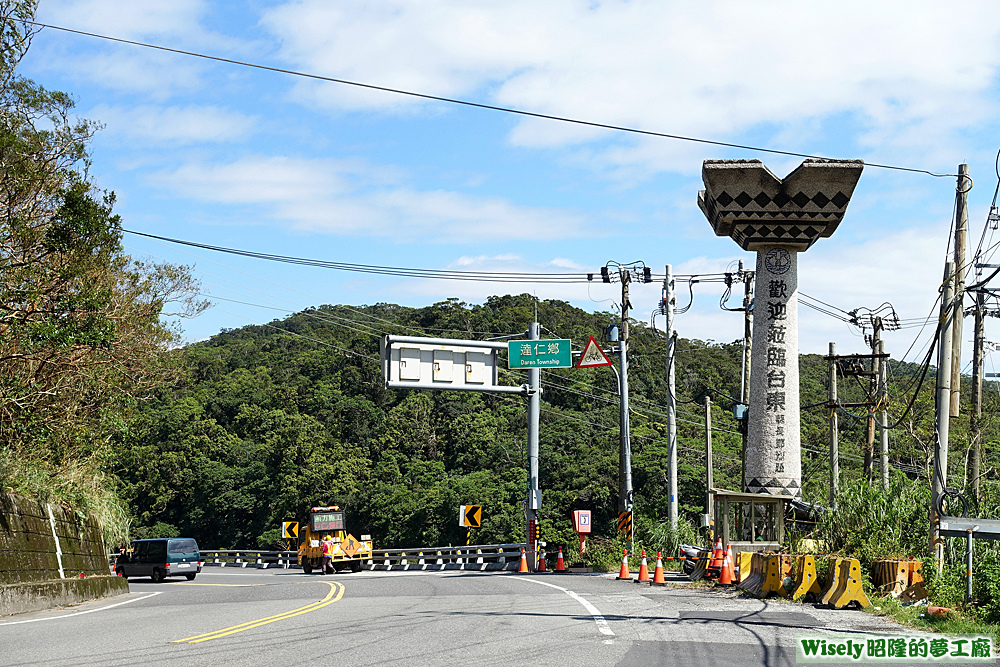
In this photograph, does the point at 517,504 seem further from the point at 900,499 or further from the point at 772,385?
the point at 900,499

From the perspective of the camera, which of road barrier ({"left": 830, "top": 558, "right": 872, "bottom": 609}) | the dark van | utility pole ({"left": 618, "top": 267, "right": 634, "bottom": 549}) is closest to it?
road barrier ({"left": 830, "top": 558, "right": 872, "bottom": 609})

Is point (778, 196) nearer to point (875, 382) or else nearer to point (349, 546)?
point (349, 546)

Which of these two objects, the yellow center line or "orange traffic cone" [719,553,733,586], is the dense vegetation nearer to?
the yellow center line

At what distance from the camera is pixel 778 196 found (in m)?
23.6

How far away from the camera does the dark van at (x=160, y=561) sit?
3422 cm

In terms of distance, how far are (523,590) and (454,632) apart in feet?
26.9

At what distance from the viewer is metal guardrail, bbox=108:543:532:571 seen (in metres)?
37.9

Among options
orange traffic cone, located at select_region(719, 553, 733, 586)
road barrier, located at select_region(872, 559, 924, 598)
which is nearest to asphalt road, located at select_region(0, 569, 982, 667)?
orange traffic cone, located at select_region(719, 553, 733, 586)

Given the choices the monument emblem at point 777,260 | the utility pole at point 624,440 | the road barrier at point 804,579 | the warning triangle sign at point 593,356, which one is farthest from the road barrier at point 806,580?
the warning triangle sign at point 593,356

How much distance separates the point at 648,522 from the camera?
3309 centimetres

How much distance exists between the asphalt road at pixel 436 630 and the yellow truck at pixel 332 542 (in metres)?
15.4

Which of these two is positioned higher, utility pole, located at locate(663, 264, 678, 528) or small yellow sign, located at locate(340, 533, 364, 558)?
utility pole, located at locate(663, 264, 678, 528)

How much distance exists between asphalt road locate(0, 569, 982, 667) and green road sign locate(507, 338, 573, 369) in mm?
13601

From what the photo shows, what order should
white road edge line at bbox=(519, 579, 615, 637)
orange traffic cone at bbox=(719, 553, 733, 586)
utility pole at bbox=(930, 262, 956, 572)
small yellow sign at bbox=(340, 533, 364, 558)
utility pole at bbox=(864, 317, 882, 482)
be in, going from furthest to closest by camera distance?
1. utility pole at bbox=(864, 317, 882, 482)
2. small yellow sign at bbox=(340, 533, 364, 558)
3. orange traffic cone at bbox=(719, 553, 733, 586)
4. utility pole at bbox=(930, 262, 956, 572)
5. white road edge line at bbox=(519, 579, 615, 637)
